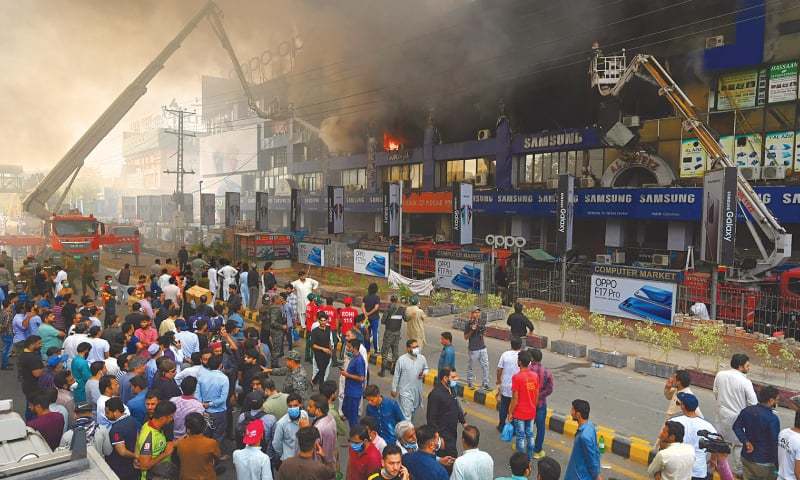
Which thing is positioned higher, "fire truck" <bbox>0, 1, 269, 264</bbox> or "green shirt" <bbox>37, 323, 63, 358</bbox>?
"fire truck" <bbox>0, 1, 269, 264</bbox>

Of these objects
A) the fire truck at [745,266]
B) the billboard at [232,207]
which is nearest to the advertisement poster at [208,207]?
the billboard at [232,207]

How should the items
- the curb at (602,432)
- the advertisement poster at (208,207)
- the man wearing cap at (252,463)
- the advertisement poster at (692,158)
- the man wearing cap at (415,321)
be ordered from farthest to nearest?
the advertisement poster at (208,207) → the advertisement poster at (692,158) → the man wearing cap at (415,321) → the curb at (602,432) → the man wearing cap at (252,463)

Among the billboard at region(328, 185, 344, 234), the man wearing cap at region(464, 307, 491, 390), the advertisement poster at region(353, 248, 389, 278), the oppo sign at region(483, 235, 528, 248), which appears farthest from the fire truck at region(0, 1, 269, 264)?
the man wearing cap at region(464, 307, 491, 390)

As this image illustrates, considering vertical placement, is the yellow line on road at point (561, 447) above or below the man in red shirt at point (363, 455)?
below

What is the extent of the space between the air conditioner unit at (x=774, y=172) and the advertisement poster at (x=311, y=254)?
59.0ft

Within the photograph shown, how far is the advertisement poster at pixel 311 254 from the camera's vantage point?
2391 centimetres

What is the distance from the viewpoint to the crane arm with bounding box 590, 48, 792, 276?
16.5 metres

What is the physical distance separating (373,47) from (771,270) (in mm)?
23069

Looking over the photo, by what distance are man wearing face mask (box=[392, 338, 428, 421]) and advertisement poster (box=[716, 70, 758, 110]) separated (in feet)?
68.0

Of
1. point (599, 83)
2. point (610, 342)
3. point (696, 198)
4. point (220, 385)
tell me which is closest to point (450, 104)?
point (599, 83)

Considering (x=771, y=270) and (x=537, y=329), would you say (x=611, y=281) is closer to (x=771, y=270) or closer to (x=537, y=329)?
(x=537, y=329)

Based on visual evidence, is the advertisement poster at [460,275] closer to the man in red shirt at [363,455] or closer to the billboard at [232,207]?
the man in red shirt at [363,455]

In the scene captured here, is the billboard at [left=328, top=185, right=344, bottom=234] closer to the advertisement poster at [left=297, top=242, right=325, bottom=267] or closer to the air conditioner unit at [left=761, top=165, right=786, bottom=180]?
the advertisement poster at [left=297, top=242, right=325, bottom=267]

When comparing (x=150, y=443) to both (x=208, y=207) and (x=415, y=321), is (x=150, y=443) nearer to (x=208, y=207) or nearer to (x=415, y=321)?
(x=415, y=321)
